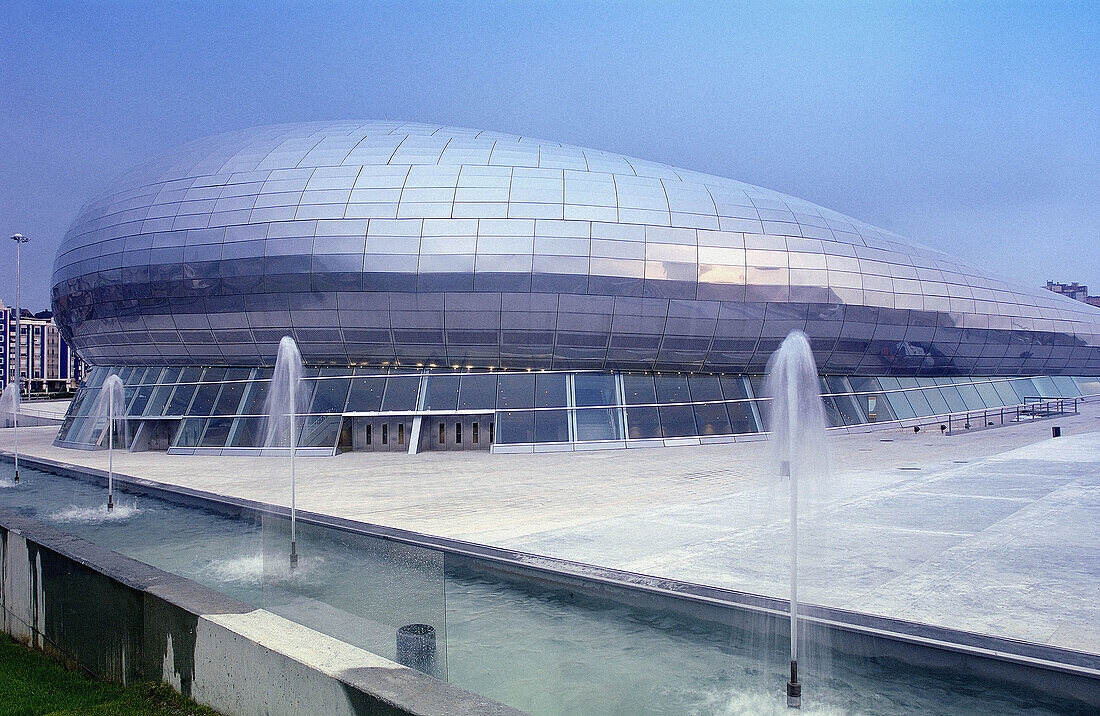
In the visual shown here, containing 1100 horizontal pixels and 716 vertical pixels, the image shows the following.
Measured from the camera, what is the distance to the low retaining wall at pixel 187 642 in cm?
454

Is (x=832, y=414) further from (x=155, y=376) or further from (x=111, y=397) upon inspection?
(x=111, y=397)

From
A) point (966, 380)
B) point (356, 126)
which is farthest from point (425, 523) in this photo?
point (966, 380)

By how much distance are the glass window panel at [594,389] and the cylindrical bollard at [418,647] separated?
66.7 ft

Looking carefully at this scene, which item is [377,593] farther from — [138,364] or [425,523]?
[138,364]

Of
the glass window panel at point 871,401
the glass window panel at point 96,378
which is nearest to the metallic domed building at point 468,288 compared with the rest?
the glass window panel at point 871,401

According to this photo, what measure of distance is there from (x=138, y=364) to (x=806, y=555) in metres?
28.6

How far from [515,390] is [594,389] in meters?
2.73

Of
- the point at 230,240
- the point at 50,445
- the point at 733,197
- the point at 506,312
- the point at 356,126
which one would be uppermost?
the point at 356,126

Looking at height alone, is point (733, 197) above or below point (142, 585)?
above

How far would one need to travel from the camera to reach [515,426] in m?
25.3

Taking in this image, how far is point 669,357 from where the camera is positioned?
89.3 ft

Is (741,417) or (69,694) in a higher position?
(741,417)

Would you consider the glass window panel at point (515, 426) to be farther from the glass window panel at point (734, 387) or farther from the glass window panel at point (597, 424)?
the glass window panel at point (734, 387)

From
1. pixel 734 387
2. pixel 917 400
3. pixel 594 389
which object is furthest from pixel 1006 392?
pixel 594 389
